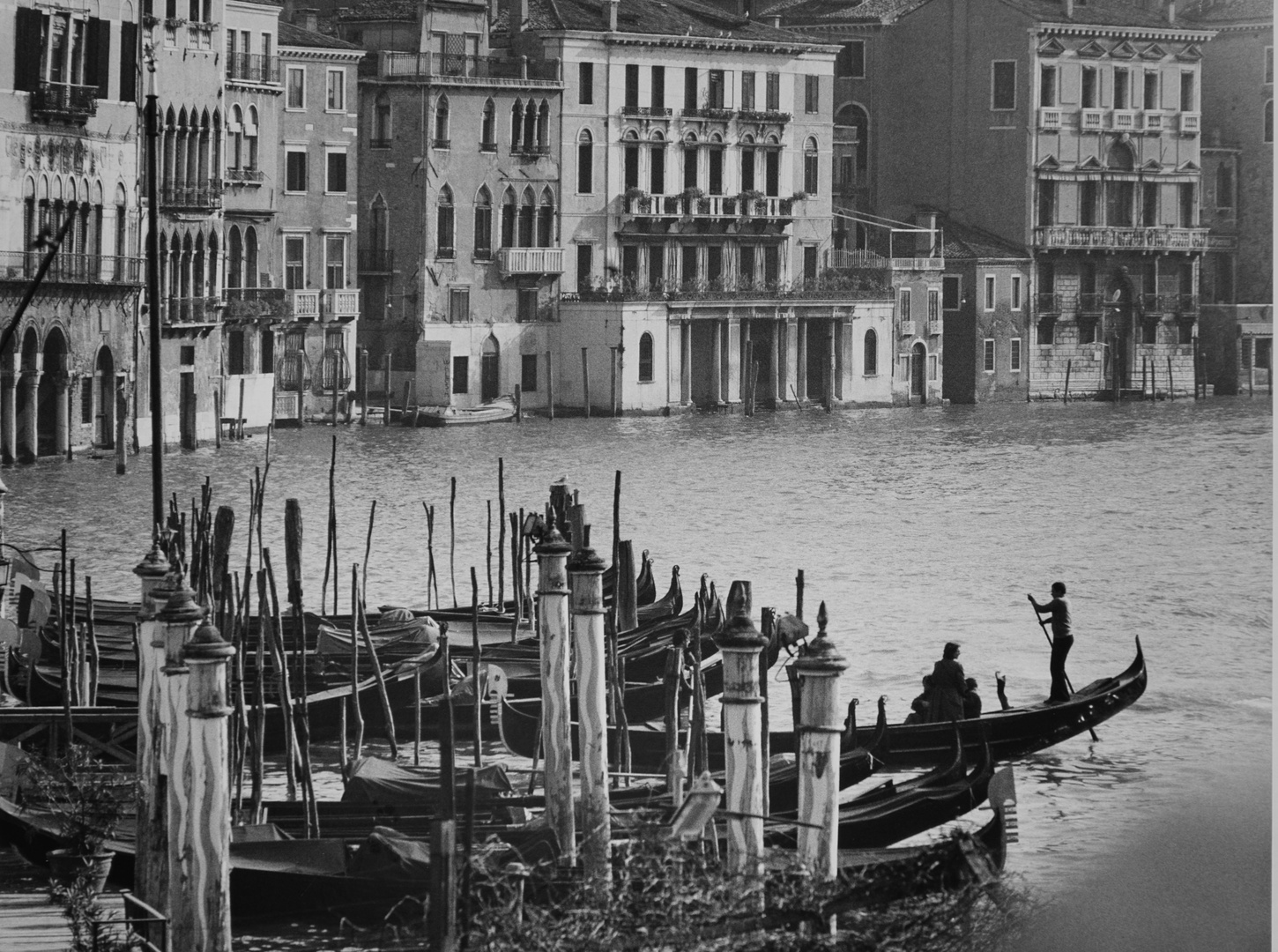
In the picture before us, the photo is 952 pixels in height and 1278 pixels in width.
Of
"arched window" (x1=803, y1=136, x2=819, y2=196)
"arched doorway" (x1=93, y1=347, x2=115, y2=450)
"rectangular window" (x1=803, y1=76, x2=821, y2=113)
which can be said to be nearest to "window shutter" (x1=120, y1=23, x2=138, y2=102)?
"arched doorway" (x1=93, y1=347, x2=115, y2=450)

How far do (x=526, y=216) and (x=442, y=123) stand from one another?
815mm

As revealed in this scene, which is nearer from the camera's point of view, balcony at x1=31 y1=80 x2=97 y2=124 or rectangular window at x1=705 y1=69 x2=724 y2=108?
balcony at x1=31 y1=80 x2=97 y2=124

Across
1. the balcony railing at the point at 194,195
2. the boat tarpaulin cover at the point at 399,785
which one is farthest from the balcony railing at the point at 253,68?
the boat tarpaulin cover at the point at 399,785

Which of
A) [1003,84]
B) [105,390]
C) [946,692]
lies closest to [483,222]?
[1003,84]

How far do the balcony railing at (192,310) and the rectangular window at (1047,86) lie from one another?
3417mm

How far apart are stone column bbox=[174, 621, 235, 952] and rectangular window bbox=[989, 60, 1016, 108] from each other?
25.6 ft

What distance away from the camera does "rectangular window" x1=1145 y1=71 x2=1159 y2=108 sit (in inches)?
352

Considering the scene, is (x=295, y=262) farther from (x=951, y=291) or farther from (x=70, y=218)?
(x=70, y=218)

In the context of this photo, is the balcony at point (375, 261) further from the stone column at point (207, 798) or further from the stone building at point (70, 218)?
the stone column at point (207, 798)

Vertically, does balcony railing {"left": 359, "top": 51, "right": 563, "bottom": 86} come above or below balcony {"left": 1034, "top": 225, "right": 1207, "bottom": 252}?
above

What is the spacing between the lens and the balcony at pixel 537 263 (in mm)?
15352

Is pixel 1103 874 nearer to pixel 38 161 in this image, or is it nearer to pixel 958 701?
pixel 958 701

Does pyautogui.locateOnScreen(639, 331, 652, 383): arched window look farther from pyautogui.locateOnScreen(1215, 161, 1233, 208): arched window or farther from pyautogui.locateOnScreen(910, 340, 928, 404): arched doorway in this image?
pyautogui.locateOnScreen(1215, 161, 1233, 208): arched window

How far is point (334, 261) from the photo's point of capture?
15867 millimetres
